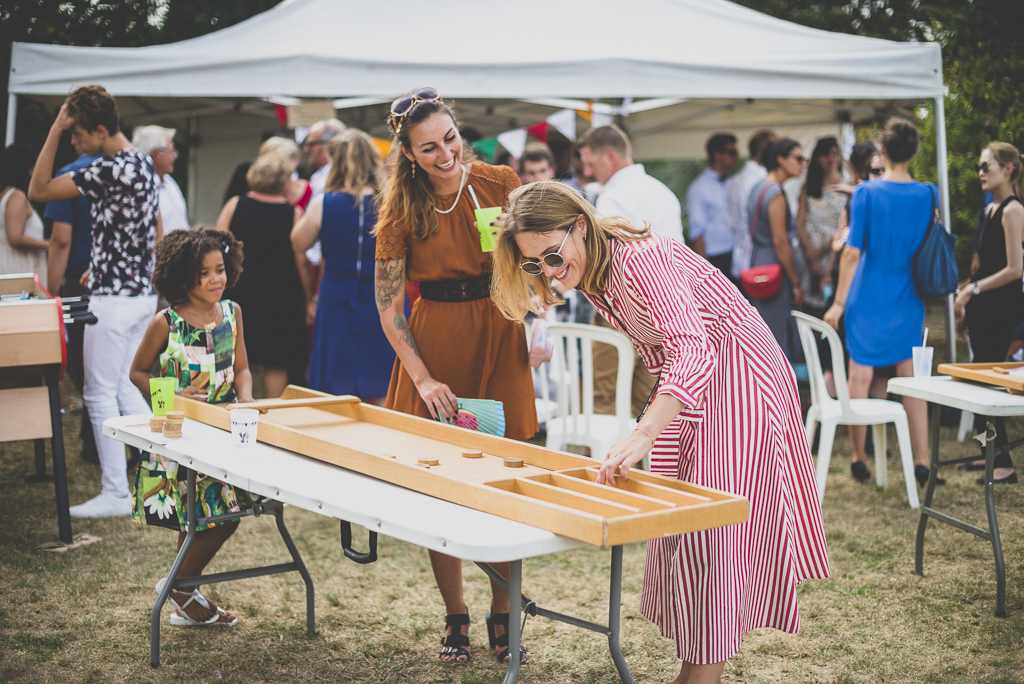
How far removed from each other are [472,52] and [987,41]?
3.34 metres

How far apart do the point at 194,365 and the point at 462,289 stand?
3.39 feet

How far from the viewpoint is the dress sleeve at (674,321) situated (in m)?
1.74

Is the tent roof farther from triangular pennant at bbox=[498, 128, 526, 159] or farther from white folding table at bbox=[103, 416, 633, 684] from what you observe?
white folding table at bbox=[103, 416, 633, 684]

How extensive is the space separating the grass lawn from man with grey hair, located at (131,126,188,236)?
1.96m

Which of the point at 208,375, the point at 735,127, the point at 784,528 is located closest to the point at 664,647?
the point at 784,528

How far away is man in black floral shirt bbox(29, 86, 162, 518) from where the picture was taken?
3.87m

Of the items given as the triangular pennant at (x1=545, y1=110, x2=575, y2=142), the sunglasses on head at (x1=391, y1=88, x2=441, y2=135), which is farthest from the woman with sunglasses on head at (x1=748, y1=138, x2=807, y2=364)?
the sunglasses on head at (x1=391, y1=88, x2=441, y2=135)

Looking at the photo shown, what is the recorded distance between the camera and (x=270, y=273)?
194 inches

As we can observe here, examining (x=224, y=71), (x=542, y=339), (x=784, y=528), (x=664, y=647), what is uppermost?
(x=224, y=71)

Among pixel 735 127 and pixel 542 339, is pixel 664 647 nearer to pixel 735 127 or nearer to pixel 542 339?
pixel 542 339

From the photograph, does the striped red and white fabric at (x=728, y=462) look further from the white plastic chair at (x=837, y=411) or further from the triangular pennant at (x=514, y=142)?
the triangular pennant at (x=514, y=142)

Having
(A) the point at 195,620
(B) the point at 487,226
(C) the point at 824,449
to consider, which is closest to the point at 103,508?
(A) the point at 195,620

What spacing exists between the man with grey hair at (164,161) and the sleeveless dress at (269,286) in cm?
60

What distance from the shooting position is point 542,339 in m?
2.65
